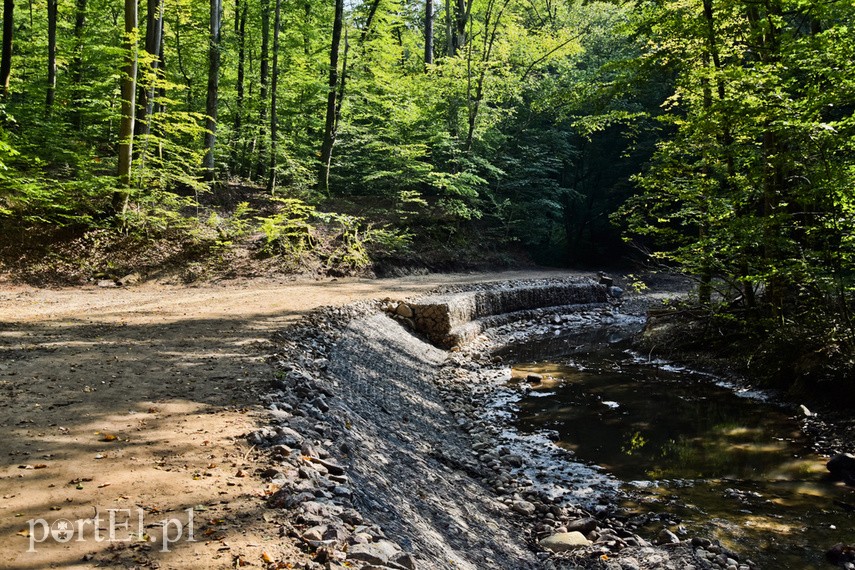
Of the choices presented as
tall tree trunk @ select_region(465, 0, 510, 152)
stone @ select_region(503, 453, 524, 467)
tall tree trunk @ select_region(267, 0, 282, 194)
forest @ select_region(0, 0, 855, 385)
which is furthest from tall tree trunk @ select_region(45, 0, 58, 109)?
stone @ select_region(503, 453, 524, 467)

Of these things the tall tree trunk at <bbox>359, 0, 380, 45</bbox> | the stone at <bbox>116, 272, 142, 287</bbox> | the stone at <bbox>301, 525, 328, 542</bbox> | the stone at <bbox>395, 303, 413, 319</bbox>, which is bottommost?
the stone at <bbox>301, 525, 328, 542</bbox>

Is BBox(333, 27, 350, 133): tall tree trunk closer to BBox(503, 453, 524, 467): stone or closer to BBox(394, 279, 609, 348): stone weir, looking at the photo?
BBox(394, 279, 609, 348): stone weir

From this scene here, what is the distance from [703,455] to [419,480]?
4274mm

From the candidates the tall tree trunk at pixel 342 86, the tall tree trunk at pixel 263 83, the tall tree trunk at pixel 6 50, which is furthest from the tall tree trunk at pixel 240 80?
the tall tree trunk at pixel 6 50

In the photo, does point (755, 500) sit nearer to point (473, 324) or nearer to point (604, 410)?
point (604, 410)

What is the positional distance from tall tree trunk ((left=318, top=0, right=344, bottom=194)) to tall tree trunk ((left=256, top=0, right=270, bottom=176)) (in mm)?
2005

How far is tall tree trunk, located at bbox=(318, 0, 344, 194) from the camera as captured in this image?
1808cm

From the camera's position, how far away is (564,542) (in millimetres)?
4977

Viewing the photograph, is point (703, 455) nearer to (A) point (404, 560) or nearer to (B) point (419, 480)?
(B) point (419, 480)

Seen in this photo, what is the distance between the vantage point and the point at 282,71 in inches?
767

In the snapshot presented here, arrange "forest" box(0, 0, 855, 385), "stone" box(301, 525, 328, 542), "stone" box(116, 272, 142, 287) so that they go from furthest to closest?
1. "stone" box(116, 272, 142, 287)
2. "forest" box(0, 0, 855, 385)
3. "stone" box(301, 525, 328, 542)

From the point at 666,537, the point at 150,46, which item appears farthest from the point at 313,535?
the point at 150,46

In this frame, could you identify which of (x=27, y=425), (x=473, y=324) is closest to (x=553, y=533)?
(x=27, y=425)

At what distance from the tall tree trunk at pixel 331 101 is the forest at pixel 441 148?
76 millimetres
